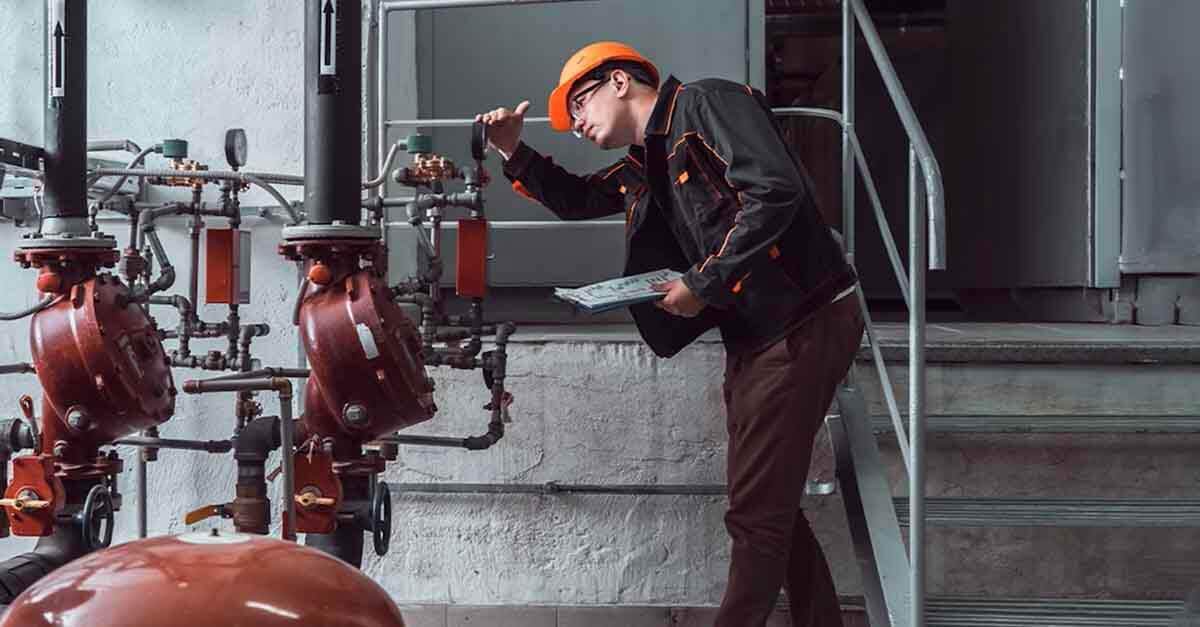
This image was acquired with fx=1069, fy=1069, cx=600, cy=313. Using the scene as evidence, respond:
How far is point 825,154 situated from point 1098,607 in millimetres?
4659

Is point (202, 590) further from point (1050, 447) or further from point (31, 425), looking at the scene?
point (1050, 447)

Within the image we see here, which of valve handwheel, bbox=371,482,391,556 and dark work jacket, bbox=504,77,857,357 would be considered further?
valve handwheel, bbox=371,482,391,556

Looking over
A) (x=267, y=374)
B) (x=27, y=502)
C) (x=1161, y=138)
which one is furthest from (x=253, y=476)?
(x=1161, y=138)

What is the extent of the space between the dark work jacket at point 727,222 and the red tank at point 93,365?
3.31 feet

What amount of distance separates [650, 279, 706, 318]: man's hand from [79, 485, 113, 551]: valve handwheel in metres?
1.12

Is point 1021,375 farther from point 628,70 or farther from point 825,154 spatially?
point 825,154

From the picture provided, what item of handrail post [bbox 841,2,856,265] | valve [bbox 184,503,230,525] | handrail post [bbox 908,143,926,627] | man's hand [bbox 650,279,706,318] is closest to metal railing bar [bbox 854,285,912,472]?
handrail post [bbox 908,143,926,627]

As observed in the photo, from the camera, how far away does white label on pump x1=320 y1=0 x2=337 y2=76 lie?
6.02 feet

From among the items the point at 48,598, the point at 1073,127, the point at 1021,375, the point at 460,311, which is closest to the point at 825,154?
the point at 1073,127

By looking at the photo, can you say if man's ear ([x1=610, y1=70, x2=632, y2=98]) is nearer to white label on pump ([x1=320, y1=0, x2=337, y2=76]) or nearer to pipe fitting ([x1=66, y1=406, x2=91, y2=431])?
white label on pump ([x1=320, y1=0, x2=337, y2=76])

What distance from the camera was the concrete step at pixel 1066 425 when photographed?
2328 millimetres

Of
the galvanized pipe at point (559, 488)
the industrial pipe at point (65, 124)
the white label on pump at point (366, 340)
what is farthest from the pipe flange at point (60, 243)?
the galvanized pipe at point (559, 488)

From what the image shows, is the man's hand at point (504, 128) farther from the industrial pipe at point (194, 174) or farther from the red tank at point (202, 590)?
the red tank at point (202, 590)

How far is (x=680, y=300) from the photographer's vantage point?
2.01m
